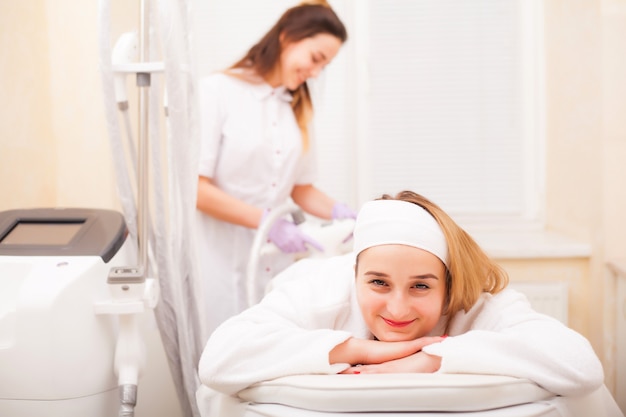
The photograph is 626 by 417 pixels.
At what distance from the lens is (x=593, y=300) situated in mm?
2777

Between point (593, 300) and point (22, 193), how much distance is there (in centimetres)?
205

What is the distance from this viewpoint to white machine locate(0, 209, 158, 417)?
1.35 meters

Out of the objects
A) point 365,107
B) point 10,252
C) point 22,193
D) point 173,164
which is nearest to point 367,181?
point 365,107

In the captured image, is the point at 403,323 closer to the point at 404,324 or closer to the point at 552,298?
the point at 404,324

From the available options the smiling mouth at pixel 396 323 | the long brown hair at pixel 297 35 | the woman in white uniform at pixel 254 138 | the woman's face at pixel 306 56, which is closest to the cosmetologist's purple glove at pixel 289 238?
the woman in white uniform at pixel 254 138

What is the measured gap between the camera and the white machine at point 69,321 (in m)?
1.35

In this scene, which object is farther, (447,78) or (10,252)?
(447,78)

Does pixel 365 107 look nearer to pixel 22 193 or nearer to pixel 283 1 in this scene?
pixel 283 1

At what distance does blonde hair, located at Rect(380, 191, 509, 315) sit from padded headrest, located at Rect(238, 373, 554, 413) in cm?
28

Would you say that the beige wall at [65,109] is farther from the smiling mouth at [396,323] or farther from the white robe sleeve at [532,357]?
the white robe sleeve at [532,357]

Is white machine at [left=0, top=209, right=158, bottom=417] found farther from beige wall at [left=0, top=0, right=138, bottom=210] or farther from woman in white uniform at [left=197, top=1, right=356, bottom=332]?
beige wall at [left=0, top=0, right=138, bottom=210]

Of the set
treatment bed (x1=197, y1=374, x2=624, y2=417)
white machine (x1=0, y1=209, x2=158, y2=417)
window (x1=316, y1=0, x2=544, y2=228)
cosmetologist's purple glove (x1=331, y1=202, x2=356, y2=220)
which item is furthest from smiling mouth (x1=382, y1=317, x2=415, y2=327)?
window (x1=316, y1=0, x2=544, y2=228)

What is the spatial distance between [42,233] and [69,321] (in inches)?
12.0

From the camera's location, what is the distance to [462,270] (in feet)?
4.65
